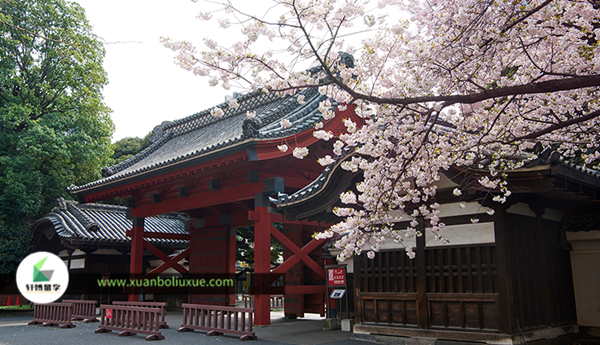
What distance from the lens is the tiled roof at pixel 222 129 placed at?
10.1 metres

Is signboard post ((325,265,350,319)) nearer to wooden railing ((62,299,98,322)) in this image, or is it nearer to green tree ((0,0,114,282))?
wooden railing ((62,299,98,322))

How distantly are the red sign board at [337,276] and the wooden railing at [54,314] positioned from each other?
696cm

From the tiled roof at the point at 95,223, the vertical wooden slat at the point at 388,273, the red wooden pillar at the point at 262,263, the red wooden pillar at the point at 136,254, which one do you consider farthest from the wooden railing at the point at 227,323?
the tiled roof at the point at 95,223

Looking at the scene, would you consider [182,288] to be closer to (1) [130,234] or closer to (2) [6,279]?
(1) [130,234]

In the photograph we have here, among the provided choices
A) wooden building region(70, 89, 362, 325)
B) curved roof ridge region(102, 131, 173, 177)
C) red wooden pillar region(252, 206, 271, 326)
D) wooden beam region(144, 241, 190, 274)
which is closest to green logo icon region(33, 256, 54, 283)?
wooden building region(70, 89, 362, 325)

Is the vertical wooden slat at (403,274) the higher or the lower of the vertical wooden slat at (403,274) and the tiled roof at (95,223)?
the lower

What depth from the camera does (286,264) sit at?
1074 cm

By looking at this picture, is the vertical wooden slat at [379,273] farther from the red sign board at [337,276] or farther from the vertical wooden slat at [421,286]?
the red sign board at [337,276]

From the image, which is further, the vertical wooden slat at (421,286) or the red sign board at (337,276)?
the red sign board at (337,276)

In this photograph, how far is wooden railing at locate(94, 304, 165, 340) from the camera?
9398 mm

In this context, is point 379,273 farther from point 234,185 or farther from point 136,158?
point 136,158

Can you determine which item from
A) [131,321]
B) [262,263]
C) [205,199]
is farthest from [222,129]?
[131,321]

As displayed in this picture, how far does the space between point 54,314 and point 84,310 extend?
915 millimetres

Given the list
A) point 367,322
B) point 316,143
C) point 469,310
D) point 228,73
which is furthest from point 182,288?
point 228,73
